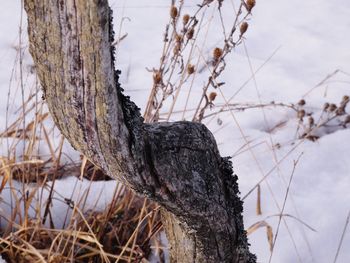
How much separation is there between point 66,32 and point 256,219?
66.0 inches

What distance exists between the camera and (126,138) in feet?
3.20

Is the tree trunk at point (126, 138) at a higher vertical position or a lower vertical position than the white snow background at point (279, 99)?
lower

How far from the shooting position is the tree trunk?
82 cm

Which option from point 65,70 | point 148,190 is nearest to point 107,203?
point 148,190

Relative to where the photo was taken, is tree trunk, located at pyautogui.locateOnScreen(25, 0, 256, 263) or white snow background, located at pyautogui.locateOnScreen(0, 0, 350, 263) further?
white snow background, located at pyautogui.locateOnScreen(0, 0, 350, 263)

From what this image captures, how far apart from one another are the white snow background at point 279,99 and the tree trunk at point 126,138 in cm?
60

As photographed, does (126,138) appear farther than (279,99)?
No

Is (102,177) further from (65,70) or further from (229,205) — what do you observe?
(65,70)

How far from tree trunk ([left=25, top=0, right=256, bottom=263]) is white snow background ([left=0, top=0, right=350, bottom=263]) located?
1.97 feet

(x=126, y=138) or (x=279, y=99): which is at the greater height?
(x=279, y=99)

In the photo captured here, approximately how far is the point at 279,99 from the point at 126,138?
2.43 m

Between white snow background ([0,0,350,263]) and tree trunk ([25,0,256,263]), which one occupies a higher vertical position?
white snow background ([0,0,350,263])

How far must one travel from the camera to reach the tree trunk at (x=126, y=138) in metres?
0.82

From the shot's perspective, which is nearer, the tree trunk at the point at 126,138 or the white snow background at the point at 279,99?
the tree trunk at the point at 126,138
